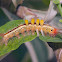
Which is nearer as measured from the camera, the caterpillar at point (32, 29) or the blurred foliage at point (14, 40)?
the blurred foliage at point (14, 40)

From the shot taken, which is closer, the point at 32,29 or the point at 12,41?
the point at 12,41

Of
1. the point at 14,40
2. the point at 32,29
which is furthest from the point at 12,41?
the point at 32,29

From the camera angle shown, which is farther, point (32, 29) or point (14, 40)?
point (32, 29)

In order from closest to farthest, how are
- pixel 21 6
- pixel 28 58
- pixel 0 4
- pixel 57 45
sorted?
pixel 28 58 → pixel 57 45 → pixel 21 6 → pixel 0 4

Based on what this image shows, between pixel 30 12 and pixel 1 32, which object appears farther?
pixel 30 12

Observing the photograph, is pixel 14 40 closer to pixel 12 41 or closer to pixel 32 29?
pixel 12 41

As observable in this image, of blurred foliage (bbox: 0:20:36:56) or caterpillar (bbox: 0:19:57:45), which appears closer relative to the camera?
blurred foliage (bbox: 0:20:36:56)

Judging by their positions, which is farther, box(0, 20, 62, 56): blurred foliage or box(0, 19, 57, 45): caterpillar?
box(0, 19, 57, 45): caterpillar

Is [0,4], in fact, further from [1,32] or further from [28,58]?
[28,58]

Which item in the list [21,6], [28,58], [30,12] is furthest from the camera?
[21,6]

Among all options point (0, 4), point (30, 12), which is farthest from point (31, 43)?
point (0, 4)

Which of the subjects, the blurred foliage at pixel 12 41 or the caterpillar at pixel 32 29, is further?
the caterpillar at pixel 32 29
